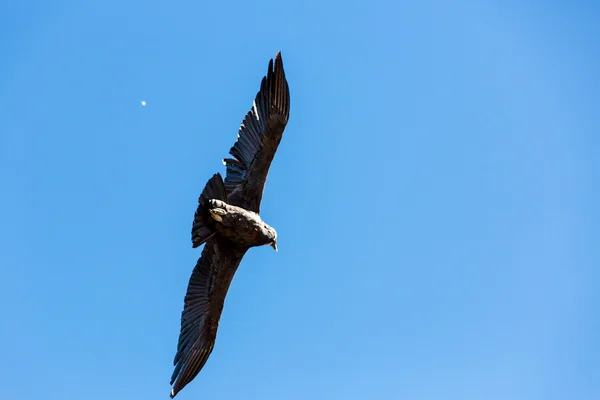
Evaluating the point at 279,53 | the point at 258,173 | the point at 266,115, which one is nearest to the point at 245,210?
the point at 258,173

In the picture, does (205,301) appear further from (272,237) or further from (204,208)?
(204,208)

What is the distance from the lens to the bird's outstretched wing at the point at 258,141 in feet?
46.9

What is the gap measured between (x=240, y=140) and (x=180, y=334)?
3.40 meters

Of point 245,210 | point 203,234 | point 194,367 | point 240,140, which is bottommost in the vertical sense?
point 194,367

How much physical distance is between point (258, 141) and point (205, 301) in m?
2.82

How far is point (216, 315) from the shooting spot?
1432cm


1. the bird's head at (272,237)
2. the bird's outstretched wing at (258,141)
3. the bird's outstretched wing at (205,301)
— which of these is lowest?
the bird's outstretched wing at (205,301)

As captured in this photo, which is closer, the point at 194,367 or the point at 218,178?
the point at 218,178

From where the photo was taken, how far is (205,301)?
1440 centimetres

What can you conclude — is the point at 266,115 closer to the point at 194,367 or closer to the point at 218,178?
the point at 218,178

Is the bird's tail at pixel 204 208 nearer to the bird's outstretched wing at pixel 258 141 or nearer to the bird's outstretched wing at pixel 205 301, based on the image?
the bird's outstretched wing at pixel 205 301

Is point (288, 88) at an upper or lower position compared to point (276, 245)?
upper

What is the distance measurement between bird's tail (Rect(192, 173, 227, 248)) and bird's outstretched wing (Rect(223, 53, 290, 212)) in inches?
46.1

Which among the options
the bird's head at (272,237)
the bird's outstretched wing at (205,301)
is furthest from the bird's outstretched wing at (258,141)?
the bird's outstretched wing at (205,301)
